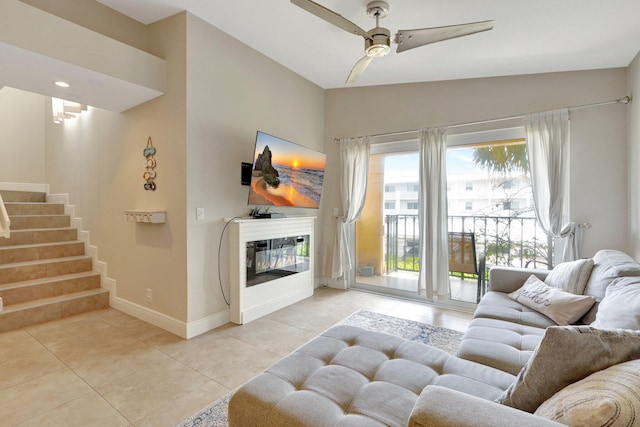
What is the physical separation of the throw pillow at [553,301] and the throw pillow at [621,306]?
25 centimetres

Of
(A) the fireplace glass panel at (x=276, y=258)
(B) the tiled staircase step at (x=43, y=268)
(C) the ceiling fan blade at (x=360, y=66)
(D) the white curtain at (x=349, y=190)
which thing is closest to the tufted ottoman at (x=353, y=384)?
(A) the fireplace glass panel at (x=276, y=258)

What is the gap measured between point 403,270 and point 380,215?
2.72 feet

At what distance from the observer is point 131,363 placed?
2.33 metres

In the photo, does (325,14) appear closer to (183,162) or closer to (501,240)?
(183,162)

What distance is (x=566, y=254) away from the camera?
2.96m

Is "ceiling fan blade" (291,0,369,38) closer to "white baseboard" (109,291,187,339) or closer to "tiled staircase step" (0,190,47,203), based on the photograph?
"white baseboard" (109,291,187,339)

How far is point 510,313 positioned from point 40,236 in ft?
17.7

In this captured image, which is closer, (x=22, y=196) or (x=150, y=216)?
(x=150, y=216)

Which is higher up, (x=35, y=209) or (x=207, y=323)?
(x=35, y=209)

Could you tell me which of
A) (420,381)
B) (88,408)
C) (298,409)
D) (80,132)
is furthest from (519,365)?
(80,132)

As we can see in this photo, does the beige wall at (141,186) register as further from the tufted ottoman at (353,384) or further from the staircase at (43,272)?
the tufted ottoman at (353,384)

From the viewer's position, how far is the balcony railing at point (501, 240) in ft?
10.8

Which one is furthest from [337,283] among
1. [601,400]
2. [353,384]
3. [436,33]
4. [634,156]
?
[601,400]

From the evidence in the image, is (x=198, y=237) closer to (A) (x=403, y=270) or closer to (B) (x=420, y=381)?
(B) (x=420, y=381)
